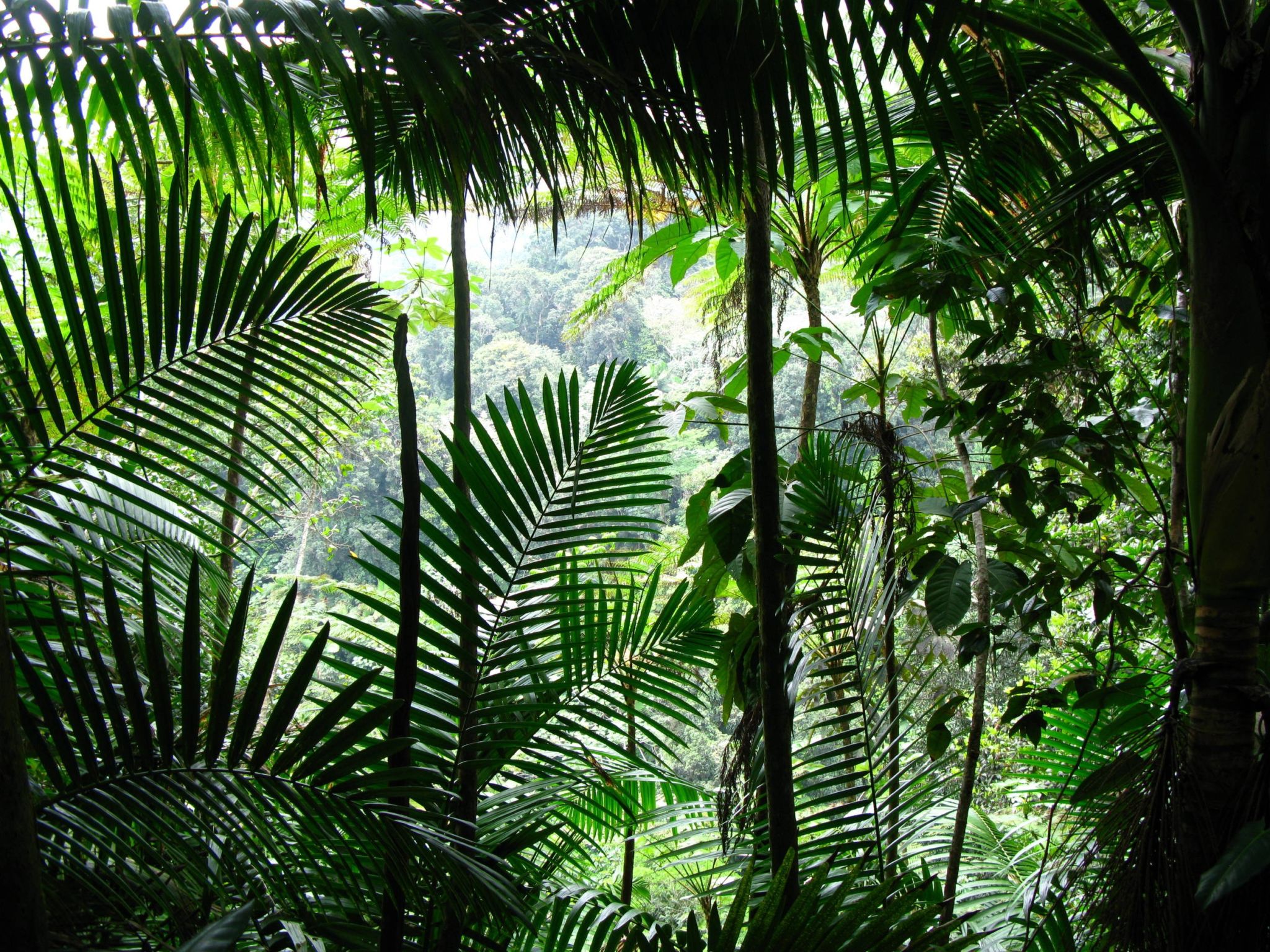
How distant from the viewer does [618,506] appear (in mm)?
1557

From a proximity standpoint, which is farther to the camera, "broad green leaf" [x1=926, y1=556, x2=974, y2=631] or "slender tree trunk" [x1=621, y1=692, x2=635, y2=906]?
"slender tree trunk" [x1=621, y1=692, x2=635, y2=906]

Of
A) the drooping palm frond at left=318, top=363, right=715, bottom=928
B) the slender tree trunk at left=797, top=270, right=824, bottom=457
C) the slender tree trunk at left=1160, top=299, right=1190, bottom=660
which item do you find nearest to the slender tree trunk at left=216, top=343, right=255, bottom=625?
the drooping palm frond at left=318, top=363, right=715, bottom=928

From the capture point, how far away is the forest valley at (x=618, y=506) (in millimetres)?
807

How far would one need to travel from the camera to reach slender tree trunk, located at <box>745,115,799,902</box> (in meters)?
1.25

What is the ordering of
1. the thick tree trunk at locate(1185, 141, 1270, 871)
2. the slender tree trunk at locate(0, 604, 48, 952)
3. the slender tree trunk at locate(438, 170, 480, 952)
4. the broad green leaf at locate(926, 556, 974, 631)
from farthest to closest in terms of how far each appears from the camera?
the broad green leaf at locate(926, 556, 974, 631)
the slender tree trunk at locate(438, 170, 480, 952)
the thick tree trunk at locate(1185, 141, 1270, 871)
the slender tree trunk at locate(0, 604, 48, 952)

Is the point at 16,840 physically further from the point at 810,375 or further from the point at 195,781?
the point at 810,375

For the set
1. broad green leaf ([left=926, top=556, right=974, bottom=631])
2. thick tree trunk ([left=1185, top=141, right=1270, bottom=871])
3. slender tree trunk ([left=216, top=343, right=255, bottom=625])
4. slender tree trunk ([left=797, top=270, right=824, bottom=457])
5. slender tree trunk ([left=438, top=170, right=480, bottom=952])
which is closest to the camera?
thick tree trunk ([left=1185, top=141, right=1270, bottom=871])

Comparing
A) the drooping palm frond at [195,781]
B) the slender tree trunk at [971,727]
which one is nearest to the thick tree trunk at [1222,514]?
the slender tree trunk at [971,727]

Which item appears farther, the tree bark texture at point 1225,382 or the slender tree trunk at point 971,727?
the slender tree trunk at point 971,727

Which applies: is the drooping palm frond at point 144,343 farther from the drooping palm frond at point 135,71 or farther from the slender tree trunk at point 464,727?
the slender tree trunk at point 464,727

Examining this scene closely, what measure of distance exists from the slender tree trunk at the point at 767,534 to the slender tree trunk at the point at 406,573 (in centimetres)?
64

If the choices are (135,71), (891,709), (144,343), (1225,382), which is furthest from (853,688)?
(135,71)

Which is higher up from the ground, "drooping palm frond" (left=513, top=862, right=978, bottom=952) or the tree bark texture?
the tree bark texture

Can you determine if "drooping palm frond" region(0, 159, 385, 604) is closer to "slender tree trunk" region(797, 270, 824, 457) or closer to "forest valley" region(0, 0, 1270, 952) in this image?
"forest valley" region(0, 0, 1270, 952)
